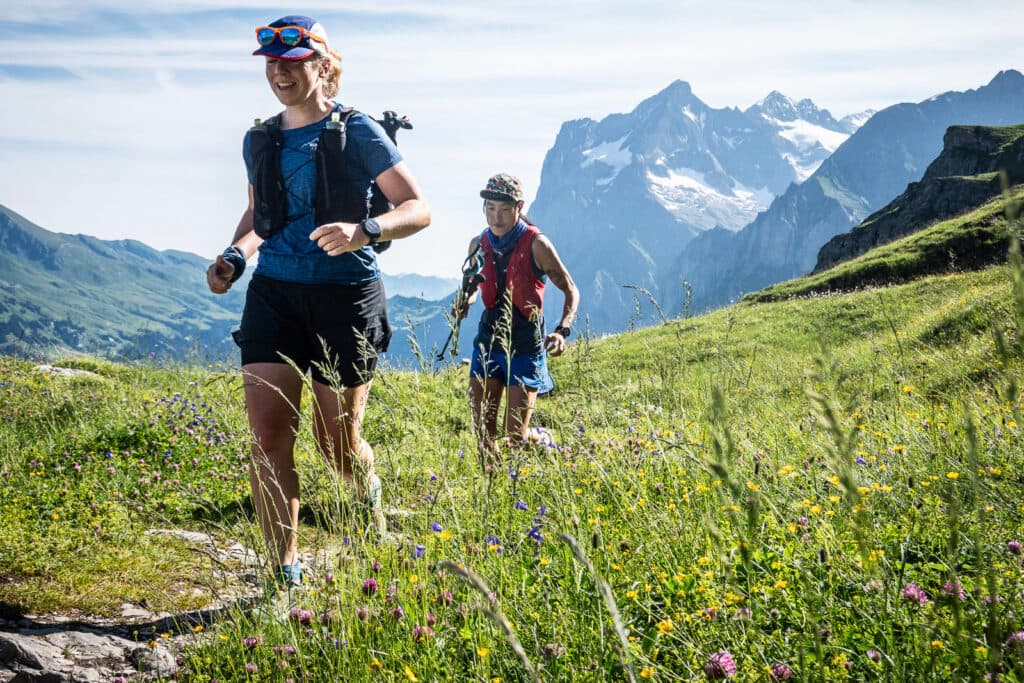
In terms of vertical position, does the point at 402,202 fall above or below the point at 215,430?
above

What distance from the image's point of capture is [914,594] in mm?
2096

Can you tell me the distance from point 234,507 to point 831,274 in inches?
1694

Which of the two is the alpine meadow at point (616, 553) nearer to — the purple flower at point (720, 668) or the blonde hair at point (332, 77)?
the purple flower at point (720, 668)

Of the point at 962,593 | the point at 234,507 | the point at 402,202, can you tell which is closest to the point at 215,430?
the point at 234,507

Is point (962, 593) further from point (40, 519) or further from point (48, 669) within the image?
point (40, 519)

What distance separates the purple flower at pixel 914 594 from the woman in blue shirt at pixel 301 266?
107 inches

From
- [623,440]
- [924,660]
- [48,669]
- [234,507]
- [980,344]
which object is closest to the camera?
[924,660]

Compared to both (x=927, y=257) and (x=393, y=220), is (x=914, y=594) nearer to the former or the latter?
(x=393, y=220)

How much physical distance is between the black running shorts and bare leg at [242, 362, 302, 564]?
4.9 inches

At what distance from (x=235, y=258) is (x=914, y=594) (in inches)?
148

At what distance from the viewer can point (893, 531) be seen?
9.18 feet

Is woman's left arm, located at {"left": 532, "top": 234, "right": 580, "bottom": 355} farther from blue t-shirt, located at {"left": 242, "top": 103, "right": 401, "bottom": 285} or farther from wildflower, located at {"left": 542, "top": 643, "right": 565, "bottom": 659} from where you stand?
wildflower, located at {"left": 542, "top": 643, "right": 565, "bottom": 659}

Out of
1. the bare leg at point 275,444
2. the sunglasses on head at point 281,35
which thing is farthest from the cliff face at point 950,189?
the bare leg at point 275,444

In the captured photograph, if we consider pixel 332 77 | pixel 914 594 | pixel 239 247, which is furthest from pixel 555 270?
pixel 914 594
